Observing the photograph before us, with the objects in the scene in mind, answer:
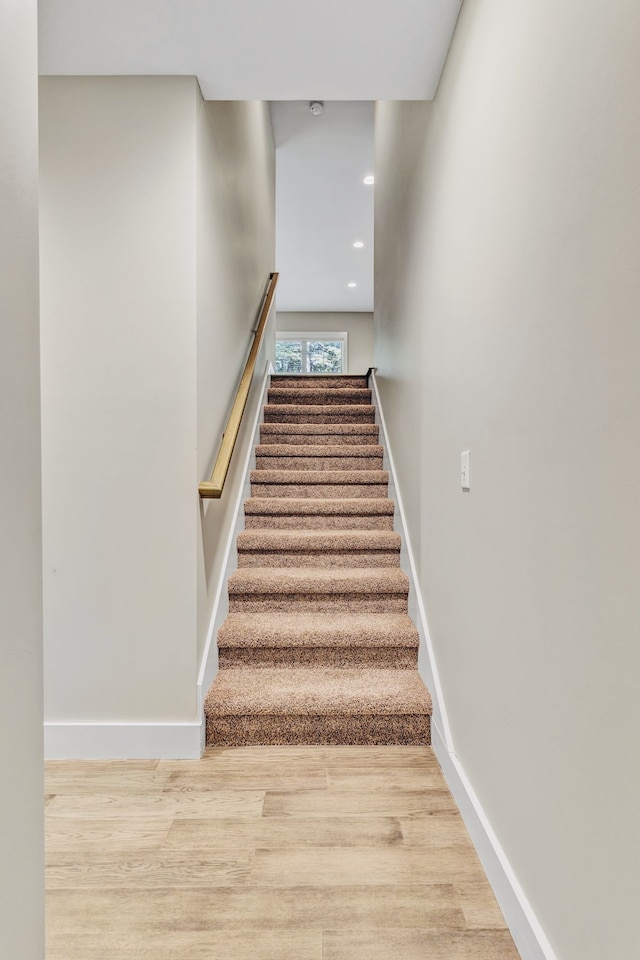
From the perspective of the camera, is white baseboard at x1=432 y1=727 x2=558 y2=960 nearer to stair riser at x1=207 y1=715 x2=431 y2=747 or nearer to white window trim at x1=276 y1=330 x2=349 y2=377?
Result: stair riser at x1=207 y1=715 x2=431 y2=747

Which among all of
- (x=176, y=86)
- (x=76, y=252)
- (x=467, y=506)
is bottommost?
(x=467, y=506)

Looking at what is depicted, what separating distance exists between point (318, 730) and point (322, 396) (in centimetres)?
289

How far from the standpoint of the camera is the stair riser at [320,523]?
3.08m

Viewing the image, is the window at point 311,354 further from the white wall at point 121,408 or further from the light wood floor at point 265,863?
the light wood floor at point 265,863

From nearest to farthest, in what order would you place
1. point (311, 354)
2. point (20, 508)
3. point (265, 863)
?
point (20, 508) → point (265, 863) → point (311, 354)

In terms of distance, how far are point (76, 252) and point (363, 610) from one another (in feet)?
6.15

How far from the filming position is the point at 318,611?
2549 mm

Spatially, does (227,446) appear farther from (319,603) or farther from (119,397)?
(319,603)

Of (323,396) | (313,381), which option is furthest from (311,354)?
(323,396)

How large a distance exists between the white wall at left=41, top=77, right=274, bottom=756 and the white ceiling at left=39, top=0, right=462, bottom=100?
10 centimetres

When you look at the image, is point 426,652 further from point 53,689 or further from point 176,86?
point 176,86

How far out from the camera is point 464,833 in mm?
1566

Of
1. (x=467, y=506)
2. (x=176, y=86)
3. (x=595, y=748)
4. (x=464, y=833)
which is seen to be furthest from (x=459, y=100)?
(x=464, y=833)

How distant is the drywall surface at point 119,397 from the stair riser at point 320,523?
1060 mm
